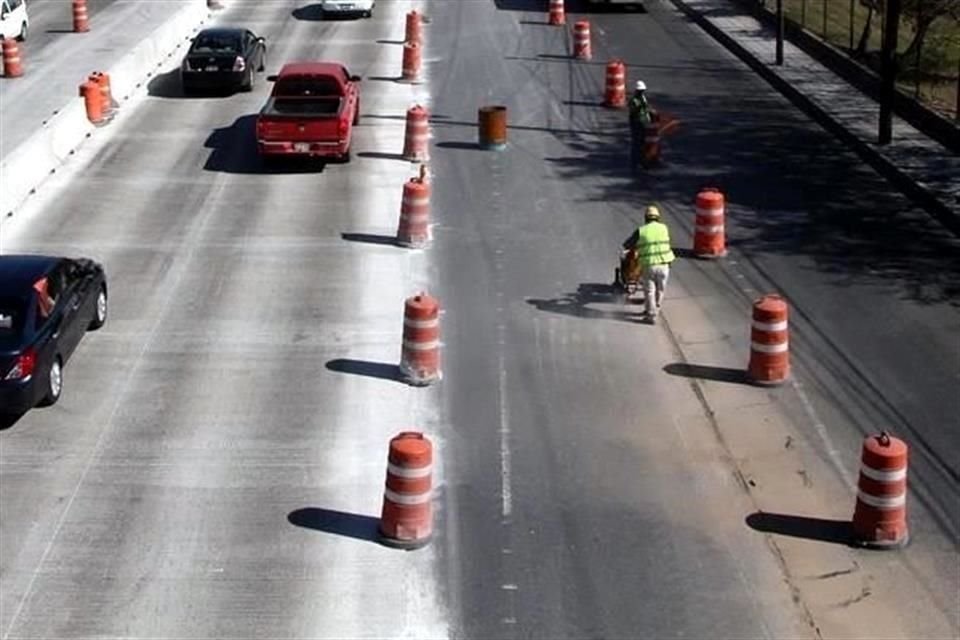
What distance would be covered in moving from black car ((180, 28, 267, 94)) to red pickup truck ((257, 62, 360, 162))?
209 inches

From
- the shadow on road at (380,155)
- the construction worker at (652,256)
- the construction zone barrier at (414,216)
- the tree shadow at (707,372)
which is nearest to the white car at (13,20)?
the shadow on road at (380,155)

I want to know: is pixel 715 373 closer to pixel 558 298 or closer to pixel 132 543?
pixel 558 298

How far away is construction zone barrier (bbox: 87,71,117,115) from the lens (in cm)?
3294

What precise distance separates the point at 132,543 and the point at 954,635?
6906 millimetres

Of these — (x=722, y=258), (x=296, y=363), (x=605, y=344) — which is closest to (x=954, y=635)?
(x=605, y=344)

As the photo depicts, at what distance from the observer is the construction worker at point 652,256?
65.5ft

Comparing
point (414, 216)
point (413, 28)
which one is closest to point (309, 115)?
point (414, 216)

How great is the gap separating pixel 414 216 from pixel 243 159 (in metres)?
7.08

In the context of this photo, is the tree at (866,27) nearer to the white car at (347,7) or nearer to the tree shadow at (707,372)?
the white car at (347,7)

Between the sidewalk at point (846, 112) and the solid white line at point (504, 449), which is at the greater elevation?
the sidewalk at point (846, 112)

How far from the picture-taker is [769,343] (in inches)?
709

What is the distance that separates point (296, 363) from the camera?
19203 millimetres

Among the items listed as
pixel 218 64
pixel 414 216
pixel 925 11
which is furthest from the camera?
pixel 218 64

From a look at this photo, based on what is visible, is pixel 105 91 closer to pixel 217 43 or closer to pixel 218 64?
pixel 218 64
